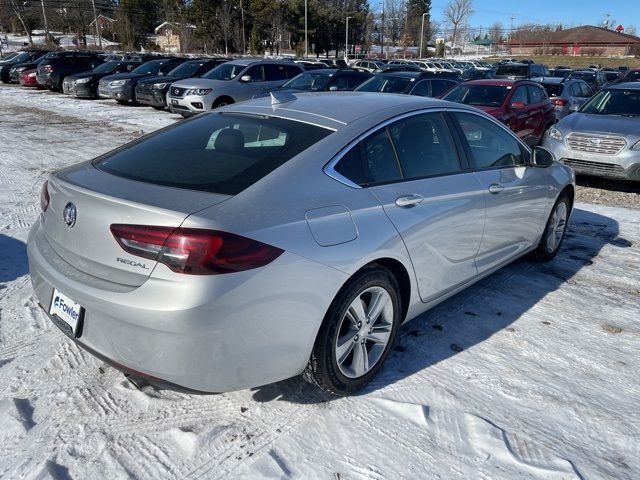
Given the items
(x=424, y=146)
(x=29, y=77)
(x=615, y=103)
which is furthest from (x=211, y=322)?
(x=29, y=77)

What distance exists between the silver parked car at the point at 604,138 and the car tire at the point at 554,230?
320 cm

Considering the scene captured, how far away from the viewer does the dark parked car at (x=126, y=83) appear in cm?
1828

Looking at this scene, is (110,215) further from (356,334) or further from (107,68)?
(107,68)

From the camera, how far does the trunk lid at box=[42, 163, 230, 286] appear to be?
7.60ft

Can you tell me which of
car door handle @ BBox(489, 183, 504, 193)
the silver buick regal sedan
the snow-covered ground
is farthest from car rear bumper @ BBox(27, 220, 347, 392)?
car door handle @ BBox(489, 183, 504, 193)

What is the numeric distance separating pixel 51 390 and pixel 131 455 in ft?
2.51

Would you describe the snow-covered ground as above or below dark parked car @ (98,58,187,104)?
below

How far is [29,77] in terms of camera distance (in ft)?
81.3

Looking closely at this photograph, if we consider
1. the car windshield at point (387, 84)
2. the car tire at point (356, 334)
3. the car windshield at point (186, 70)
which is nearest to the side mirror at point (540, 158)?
the car tire at point (356, 334)

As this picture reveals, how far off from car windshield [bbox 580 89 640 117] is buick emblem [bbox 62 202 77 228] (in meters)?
9.01

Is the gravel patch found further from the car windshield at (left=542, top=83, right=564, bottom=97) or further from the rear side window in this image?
the car windshield at (left=542, top=83, right=564, bottom=97)

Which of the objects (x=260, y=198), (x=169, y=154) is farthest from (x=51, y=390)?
(x=260, y=198)

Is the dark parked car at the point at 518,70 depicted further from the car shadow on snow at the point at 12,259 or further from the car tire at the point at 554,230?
the car shadow on snow at the point at 12,259

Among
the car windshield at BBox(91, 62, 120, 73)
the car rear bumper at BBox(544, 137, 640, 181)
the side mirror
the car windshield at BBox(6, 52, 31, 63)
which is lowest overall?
the car rear bumper at BBox(544, 137, 640, 181)
